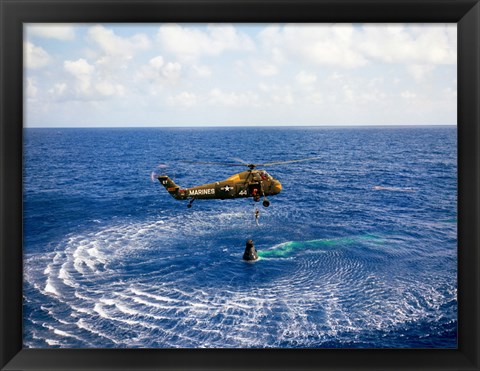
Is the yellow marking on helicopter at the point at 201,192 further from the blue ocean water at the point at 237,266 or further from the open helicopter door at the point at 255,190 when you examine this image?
the blue ocean water at the point at 237,266

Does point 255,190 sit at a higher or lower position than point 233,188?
lower
